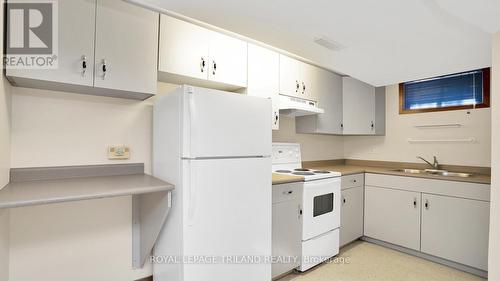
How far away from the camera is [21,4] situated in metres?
1.35

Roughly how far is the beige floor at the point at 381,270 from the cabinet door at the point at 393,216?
0.62 ft

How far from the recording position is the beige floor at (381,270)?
2.27m

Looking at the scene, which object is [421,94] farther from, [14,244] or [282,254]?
[14,244]

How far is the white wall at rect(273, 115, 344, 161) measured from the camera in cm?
307

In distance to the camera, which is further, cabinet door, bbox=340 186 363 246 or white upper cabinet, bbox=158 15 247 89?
cabinet door, bbox=340 186 363 246

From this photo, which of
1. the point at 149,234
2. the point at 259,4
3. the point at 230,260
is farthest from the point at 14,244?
the point at 259,4

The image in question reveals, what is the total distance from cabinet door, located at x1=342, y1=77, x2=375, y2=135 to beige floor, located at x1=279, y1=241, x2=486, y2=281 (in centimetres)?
149

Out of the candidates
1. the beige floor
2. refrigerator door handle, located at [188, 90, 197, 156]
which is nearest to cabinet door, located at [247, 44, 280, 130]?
refrigerator door handle, located at [188, 90, 197, 156]

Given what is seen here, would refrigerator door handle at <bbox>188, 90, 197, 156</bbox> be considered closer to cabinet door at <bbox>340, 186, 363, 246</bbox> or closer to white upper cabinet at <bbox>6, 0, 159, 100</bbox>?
white upper cabinet at <bbox>6, 0, 159, 100</bbox>

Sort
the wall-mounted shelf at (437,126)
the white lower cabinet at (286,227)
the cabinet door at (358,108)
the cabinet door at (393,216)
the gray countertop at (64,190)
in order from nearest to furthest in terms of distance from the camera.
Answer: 1. the gray countertop at (64,190)
2. the white lower cabinet at (286,227)
3. the cabinet door at (393,216)
4. the wall-mounted shelf at (437,126)
5. the cabinet door at (358,108)

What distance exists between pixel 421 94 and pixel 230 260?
313 cm

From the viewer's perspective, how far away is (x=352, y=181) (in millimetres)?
2918

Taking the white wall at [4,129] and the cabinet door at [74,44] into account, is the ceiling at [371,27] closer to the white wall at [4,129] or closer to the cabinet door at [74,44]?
the cabinet door at [74,44]

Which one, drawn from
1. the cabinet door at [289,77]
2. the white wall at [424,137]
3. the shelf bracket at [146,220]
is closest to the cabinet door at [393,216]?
the white wall at [424,137]
